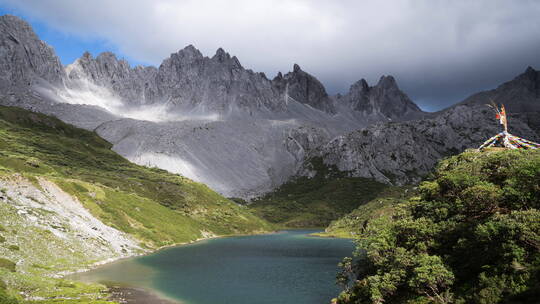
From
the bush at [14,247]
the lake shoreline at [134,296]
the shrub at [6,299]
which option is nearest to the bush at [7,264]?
the bush at [14,247]

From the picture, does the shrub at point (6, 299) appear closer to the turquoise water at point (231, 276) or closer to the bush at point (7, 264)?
the bush at point (7, 264)

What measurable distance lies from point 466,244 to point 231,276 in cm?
5908

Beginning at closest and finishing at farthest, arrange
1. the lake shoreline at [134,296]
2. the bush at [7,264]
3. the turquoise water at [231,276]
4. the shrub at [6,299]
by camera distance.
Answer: the shrub at [6,299], the lake shoreline at [134,296], the bush at [7,264], the turquoise water at [231,276]

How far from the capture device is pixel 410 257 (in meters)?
51.6

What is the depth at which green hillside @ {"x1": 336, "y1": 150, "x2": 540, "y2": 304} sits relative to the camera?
39000mm

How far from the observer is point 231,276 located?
305 feet

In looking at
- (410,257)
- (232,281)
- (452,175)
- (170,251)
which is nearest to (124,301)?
(232,281)

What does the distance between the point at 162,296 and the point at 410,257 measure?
4335 cm

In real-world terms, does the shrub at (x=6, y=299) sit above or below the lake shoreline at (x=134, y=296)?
above

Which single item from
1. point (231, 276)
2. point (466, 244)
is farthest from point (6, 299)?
point (231, 276)

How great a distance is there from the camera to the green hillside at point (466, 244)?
3900 cm

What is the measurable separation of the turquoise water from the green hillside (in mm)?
17248

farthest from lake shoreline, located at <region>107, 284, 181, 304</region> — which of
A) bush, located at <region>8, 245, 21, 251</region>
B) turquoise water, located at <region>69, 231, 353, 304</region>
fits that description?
bush, located at <region>8, 245, 21, 251</region>

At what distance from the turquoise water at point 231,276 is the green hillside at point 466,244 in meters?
17.2
